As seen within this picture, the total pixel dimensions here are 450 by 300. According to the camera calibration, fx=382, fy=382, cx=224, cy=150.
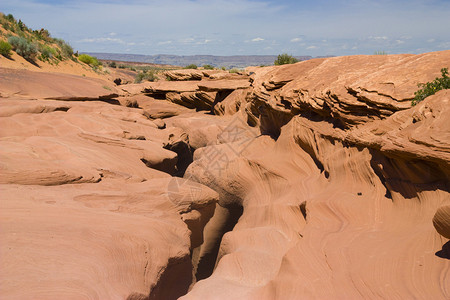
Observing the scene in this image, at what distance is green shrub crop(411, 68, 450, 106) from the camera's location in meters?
7.02

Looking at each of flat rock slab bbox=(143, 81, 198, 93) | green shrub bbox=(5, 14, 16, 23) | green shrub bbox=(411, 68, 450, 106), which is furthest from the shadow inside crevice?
green shrub bbox=(5, 14, 16, 23)

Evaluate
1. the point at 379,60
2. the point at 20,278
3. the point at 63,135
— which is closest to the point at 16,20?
the point at 63,135

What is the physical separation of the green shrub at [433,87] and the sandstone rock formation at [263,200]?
0.25 m

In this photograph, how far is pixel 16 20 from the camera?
38.1 meters

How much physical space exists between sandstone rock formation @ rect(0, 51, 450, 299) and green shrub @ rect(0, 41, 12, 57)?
14306mm

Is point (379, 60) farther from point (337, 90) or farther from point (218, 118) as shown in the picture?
point (218, 118)

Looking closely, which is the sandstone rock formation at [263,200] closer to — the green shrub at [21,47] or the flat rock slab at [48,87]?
the flat rock slab at [48,87]

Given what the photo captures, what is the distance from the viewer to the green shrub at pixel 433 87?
702cm

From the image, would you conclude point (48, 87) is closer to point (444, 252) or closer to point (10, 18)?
point (444, 252)

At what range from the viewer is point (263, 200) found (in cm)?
998

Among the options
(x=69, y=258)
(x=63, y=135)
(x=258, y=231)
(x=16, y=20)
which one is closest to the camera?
(x=69, y=258)

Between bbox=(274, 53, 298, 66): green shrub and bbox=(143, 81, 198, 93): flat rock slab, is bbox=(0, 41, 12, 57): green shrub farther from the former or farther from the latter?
bbox=(274, 53, 298, 66): green shrub

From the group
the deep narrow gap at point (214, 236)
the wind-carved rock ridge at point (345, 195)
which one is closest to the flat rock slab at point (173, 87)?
the wind-carved rock ridge at point (345, 195)

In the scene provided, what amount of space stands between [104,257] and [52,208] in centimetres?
146
